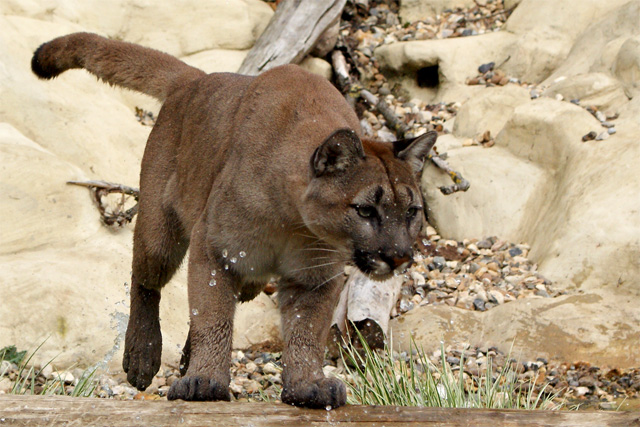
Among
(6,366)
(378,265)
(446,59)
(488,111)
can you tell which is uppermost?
(378,265)

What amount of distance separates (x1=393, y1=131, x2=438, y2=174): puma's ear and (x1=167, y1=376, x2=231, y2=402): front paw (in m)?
1.60

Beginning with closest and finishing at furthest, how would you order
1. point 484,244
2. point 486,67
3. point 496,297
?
point 496,297, point 484,244, point 486,67

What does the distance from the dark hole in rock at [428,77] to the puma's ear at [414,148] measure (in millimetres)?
8178

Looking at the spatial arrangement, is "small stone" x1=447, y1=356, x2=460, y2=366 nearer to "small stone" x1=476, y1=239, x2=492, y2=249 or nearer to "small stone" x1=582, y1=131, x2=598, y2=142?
"small stone" x1=476, y1=239, x2=492, y2=249

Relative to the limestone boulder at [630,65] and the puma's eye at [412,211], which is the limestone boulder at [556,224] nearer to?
the limestone boulder at [630,65]

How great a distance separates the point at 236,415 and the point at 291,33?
798cm

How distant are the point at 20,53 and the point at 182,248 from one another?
4.73 metres

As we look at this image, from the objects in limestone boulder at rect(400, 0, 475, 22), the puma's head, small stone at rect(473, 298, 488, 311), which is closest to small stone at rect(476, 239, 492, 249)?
small stone at rect(473, 298, 488, 311)

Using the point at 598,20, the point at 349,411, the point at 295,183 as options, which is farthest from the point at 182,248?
the point at 598,20

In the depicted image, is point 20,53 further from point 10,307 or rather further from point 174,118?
point 174,118

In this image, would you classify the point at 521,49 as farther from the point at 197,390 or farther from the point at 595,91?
the point at 197,390

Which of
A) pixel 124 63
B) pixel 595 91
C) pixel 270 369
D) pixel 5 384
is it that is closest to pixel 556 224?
pixel 595 91

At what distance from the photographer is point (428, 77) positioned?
41.6 ft

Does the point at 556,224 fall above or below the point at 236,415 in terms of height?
below
